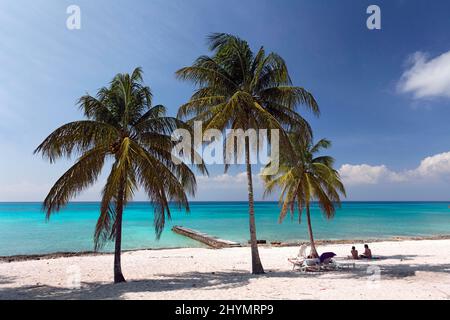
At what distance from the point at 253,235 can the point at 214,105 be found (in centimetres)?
543

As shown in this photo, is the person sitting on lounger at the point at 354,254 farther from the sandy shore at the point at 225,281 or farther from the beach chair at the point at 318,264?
the beach chair at the point at 318,264

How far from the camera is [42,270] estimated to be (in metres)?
13.6

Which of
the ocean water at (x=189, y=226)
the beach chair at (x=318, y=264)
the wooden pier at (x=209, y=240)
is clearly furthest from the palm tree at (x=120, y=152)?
the ocean water at (x=189, y=226)

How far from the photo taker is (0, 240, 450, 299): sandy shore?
8.00 meters

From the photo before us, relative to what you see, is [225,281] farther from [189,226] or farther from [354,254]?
[189,226]

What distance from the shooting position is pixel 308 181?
45.6ft

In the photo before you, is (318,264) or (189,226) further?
(189,226)

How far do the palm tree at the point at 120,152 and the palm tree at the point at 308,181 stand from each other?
18.9ft

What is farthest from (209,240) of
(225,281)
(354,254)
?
(225,281)

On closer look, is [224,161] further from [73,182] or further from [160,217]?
[73,182]

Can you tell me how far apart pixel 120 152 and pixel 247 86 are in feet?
18.1

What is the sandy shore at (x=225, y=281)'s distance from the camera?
8.00m

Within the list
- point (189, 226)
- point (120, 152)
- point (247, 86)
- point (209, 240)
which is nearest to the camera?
point (120, 152)
